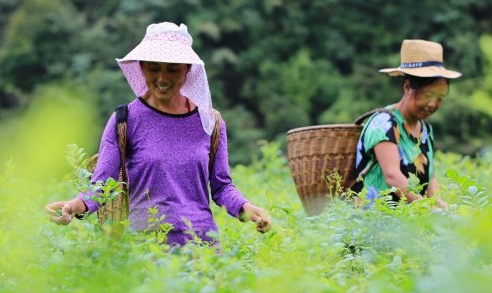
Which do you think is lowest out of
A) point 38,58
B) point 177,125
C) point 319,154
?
point 38,58

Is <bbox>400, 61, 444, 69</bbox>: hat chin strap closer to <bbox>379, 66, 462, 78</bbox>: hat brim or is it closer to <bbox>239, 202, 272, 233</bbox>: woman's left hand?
<bbox>379, 66, 462, 78</bbox>: hat brim

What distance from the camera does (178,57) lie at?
13.4ft

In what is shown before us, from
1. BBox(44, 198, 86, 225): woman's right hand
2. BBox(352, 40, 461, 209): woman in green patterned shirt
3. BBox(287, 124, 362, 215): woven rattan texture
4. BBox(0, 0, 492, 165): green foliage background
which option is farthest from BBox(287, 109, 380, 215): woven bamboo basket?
BBox(0, 0, 492, 165): green foliage background

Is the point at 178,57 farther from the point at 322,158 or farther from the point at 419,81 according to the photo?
the point at 322,158

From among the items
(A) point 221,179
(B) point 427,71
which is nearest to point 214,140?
(A) point 221,179

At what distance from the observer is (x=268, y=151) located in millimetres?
10102

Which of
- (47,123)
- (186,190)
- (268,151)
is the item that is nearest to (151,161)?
(186,190)

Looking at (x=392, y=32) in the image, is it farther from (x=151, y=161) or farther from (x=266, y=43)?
(x=151, y=161)

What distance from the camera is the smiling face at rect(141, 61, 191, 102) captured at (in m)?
4.16

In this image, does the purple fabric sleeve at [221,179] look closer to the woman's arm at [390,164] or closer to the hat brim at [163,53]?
the hat brim at [163,53]

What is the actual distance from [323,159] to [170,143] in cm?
183

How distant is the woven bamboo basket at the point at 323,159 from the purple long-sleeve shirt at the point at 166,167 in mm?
1650

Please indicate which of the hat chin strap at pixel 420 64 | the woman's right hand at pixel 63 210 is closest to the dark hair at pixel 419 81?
the hat chin strap at pixel 420 64

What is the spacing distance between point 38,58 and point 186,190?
3758cm
